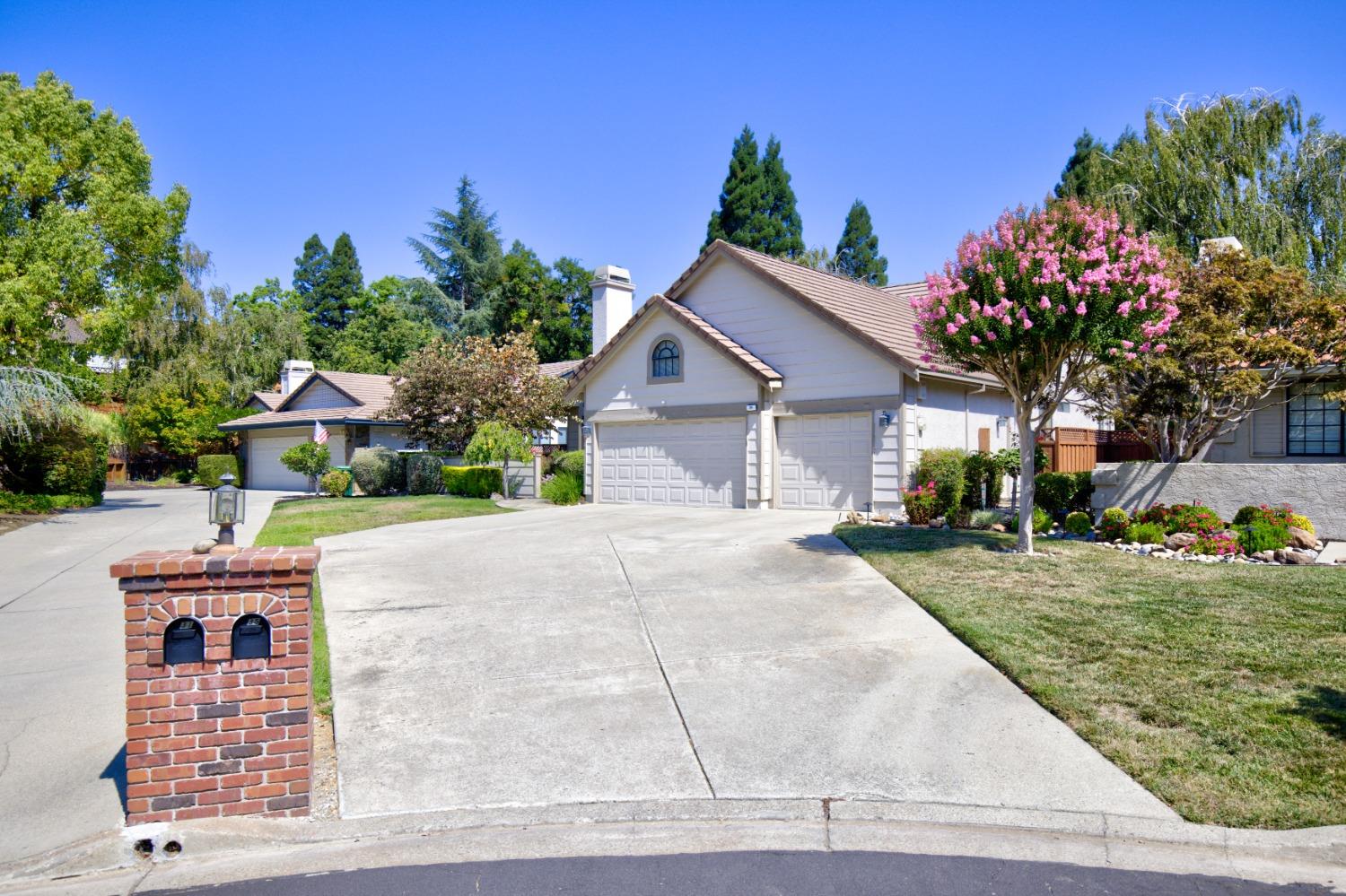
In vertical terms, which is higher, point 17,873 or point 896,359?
point 896,359

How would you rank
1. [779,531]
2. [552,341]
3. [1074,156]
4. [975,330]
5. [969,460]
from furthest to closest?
[552,341]
[1074,156]
[969,460]
[779,531]
[975,330]

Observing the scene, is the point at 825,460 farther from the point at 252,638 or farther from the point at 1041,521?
the point at 252,638

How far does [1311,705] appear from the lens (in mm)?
6035

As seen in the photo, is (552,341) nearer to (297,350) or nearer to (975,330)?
(297,350)

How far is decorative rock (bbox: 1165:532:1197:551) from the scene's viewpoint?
38.5ft

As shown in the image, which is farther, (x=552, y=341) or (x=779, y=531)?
(x=552, y=341)

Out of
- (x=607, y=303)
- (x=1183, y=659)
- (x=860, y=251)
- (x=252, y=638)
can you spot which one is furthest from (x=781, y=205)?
(x=252, y=638)

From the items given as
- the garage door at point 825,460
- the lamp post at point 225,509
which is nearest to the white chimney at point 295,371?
the garage door at point 825,460

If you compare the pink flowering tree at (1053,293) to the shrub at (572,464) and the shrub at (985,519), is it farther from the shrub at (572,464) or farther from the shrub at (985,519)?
the shrub at (572,464)

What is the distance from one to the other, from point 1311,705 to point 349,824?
6.12 meters

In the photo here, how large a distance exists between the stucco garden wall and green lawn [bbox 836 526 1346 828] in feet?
8.81

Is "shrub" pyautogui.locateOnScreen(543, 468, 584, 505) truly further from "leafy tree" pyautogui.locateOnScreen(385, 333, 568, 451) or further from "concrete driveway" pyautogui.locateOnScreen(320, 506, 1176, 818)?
"concrete driveway" pyautogui.locateOnScreen(320, 506, 1176, 818)

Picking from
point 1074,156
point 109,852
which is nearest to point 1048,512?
point 109,852

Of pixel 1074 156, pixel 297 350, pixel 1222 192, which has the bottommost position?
pixel 297 350
